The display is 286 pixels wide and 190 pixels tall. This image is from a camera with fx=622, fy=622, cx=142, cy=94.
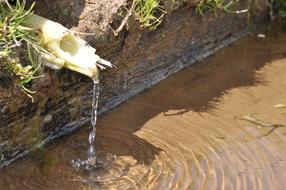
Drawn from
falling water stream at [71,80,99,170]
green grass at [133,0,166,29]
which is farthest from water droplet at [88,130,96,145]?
green grass at [133,0,166,29]

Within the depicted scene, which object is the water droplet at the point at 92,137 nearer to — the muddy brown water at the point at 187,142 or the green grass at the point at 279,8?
the muddy brown water at the point at 187,142

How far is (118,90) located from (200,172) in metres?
0.96

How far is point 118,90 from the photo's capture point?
439 centimetres

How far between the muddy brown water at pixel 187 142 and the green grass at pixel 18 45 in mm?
537

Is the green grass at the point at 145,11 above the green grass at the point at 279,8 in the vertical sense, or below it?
above

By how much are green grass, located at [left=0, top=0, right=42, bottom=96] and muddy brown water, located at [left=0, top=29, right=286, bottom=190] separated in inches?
21.2

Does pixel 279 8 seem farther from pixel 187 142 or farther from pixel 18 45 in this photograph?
pixel 18 45

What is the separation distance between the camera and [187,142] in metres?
4.05

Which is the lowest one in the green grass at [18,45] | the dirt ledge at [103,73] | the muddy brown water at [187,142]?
the muddy brown water at [187,142]


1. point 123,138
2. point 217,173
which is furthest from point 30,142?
point 217,173

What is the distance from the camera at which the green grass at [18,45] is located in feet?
11.5

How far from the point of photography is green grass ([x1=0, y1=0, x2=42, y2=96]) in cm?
349

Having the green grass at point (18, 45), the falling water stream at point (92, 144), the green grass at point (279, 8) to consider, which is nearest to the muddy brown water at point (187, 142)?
the falling water stream at point (92, 144)

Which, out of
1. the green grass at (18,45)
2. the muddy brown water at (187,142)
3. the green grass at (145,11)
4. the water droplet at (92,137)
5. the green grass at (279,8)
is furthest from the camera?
the green grass at (279,8)
